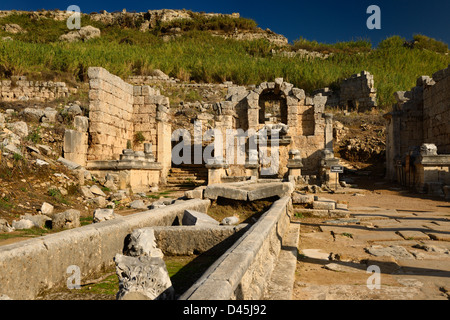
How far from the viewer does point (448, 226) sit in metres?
6.58

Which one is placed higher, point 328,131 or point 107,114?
point 107,114

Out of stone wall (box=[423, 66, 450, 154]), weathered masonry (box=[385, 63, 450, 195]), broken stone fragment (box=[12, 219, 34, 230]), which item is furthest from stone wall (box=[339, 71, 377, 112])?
broken stone fragment (box=[12, 219, 34, 230])

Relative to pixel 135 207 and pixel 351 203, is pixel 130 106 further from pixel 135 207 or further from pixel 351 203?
pixel 351 203

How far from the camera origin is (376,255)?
4.59 m

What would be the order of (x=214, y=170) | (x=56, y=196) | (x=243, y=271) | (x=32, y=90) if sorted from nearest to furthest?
1. (x=243, y=271)
2. (x=56, y=196)
3. (x=214, y=170)
4. (x=32, y=90)

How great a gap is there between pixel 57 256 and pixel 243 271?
1805mm

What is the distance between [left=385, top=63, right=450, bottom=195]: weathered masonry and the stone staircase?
787 centimetres

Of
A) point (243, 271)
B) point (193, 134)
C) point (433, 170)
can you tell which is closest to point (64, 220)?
point (243, 271)

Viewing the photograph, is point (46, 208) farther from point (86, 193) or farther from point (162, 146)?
point (162, 146)

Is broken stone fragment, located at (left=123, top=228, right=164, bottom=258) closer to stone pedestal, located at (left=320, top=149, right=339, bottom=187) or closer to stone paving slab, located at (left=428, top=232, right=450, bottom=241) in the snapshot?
stone paving slab, located at (left=428, top=232, right=450, bottom=241)

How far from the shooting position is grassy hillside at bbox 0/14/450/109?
18.6 m

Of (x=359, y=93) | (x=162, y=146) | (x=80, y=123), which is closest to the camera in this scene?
(x=80, y=123)
